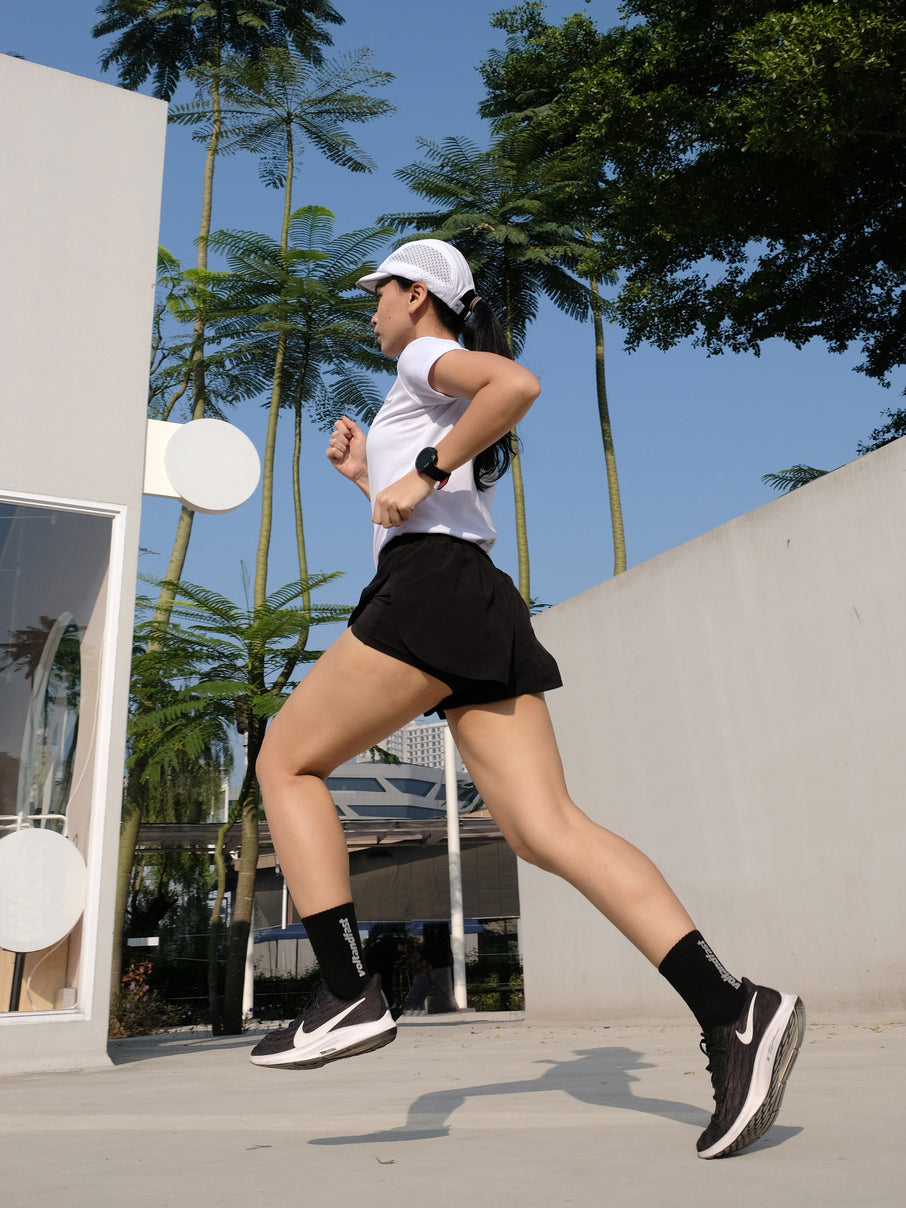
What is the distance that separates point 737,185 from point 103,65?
69.8 feet

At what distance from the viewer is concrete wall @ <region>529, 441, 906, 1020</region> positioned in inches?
212

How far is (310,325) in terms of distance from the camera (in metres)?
20.3

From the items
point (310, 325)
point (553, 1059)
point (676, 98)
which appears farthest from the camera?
point (310, 325)

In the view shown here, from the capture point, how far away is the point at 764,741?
242 inches

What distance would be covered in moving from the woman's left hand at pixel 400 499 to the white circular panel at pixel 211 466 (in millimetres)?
4436

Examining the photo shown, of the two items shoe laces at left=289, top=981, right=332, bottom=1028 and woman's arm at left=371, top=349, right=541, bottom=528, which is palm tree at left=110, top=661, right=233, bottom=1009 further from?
woman's arm at left=371, top=349, right=541, bottom=528

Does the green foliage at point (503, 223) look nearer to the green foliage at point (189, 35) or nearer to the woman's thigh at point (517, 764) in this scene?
the green foliage at point (189, 35)

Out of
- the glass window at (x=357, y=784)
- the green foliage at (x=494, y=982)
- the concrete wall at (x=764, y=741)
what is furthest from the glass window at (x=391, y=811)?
the concrete wall at (x=764, y=741)

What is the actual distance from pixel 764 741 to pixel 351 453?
4378 mm

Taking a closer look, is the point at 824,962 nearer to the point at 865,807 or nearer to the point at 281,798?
the point at 865,807

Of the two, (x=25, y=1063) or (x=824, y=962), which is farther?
(x=824, y=962)

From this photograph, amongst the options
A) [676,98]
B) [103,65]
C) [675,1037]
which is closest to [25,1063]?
[675,1037]

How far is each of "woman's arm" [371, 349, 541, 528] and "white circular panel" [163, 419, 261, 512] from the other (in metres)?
4.45

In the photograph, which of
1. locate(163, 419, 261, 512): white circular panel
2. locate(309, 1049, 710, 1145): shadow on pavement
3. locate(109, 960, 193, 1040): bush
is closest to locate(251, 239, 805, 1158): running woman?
locate(309, 1049, 710, 1145): shadow on pavement
